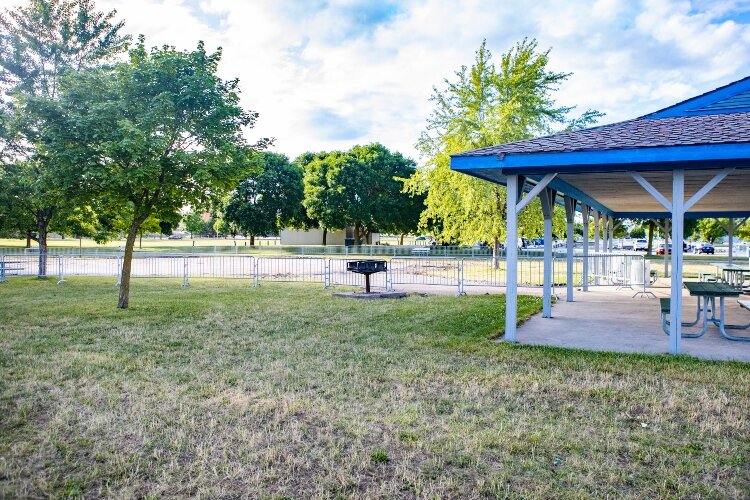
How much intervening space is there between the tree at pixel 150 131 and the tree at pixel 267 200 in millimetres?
39122

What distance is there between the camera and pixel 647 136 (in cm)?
745

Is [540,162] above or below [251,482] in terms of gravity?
above

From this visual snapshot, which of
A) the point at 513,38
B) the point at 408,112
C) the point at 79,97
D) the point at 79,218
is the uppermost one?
the point at 513,38

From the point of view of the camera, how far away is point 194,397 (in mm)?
5180

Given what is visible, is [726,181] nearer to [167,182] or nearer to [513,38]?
[167,182]

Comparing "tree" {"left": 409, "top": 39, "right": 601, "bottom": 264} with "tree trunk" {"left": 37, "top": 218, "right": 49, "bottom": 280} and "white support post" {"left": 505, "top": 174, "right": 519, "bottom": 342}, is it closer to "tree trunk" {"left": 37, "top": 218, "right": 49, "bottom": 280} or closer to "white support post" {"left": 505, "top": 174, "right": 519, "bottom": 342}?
"white support post" {"left": 505, "top": 174, "right": 519, "bottom": 342}

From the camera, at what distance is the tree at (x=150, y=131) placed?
10.0 metres

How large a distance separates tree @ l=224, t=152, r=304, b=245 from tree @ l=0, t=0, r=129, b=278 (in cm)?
2897

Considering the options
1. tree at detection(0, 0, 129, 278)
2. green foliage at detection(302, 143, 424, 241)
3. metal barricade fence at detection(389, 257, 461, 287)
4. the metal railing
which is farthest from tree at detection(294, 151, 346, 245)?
tree at detection(0, 0, 129, 278)

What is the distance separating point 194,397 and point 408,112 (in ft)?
87.5

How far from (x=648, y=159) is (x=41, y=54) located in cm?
2144

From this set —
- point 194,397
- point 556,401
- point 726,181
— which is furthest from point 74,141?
point 726,181

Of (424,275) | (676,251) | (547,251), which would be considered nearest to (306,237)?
(424,275)

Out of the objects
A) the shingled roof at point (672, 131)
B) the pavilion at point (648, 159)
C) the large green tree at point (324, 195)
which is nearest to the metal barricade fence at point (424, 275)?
the pavilion at point (648, 159)
